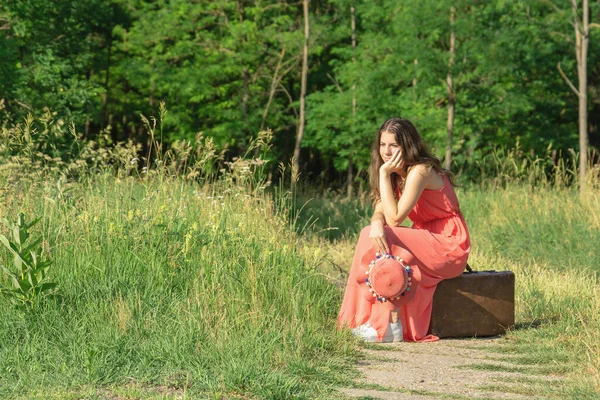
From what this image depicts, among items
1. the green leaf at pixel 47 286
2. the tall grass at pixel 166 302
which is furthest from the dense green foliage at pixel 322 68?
the green leaf at pixel 47 286

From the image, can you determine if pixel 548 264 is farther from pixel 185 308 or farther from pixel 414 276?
pixel 185 308

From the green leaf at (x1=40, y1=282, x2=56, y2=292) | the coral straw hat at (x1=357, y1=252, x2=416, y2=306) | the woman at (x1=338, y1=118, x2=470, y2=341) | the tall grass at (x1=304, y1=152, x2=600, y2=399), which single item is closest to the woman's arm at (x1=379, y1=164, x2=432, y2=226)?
the woman at (x1=338, y1=118, x2=470, y2=341)

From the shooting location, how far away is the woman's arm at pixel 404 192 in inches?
235

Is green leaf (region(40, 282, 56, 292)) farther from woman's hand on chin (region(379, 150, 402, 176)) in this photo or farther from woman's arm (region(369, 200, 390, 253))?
A: woman's hand on chin (region(379, 150, 402, 176))

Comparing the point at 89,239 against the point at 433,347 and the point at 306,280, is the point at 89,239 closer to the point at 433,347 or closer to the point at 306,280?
the point at 306,280

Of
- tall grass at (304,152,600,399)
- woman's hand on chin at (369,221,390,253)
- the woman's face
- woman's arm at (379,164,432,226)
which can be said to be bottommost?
tall grass at (304,152,600,399)

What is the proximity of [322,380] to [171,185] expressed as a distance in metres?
3.18

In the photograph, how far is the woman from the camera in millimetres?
5922

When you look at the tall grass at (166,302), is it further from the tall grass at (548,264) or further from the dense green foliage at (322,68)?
the dense green foliage at (322,68)

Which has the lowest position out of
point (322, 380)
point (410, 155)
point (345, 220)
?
point (345, 220)

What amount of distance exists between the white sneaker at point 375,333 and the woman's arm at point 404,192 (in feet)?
2.24

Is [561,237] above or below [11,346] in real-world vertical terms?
below

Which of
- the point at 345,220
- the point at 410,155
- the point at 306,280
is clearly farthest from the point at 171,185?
the point at 345,220

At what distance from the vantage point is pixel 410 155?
6.05m
